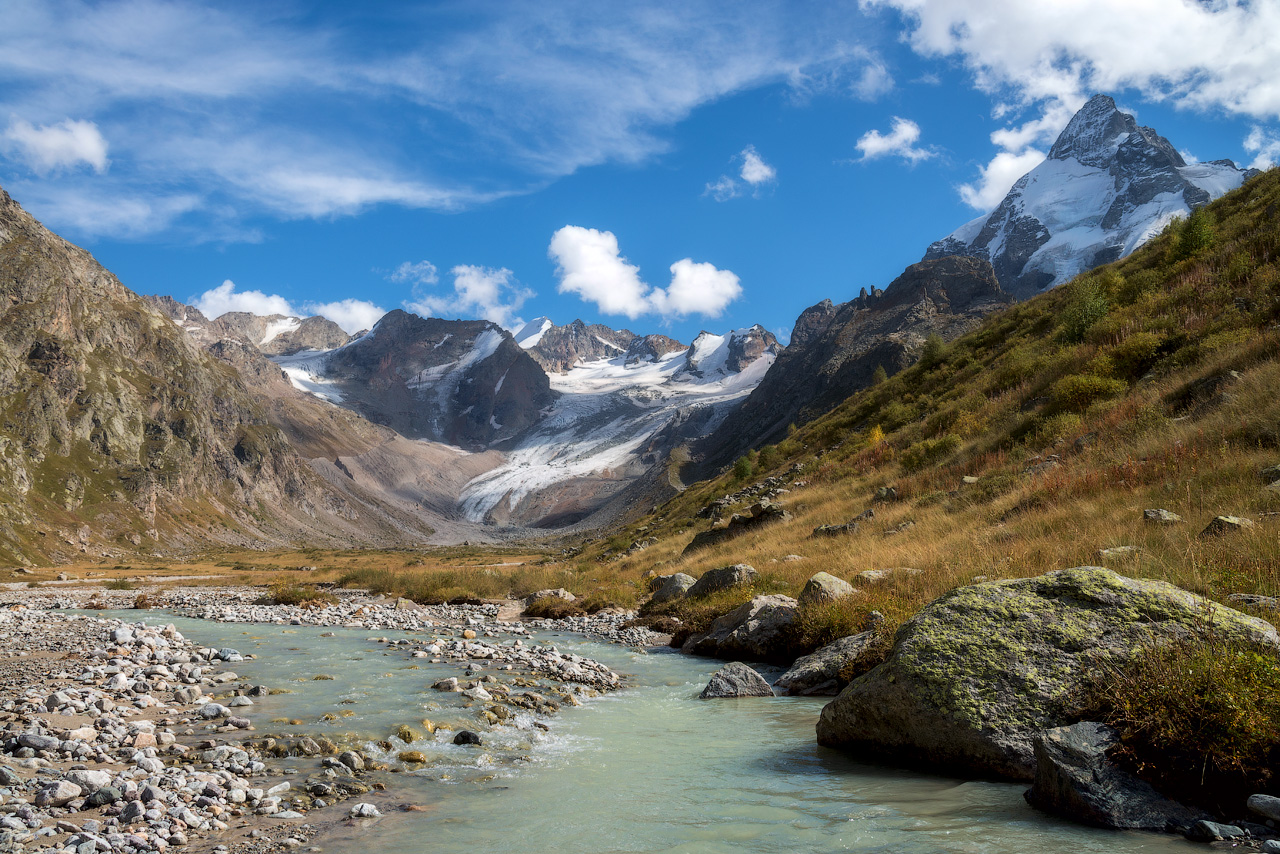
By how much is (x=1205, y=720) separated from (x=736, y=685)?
8.31m

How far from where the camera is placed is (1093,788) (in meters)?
5.37

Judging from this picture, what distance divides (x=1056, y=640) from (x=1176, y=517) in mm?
6376

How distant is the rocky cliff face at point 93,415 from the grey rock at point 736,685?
11179 centimetres

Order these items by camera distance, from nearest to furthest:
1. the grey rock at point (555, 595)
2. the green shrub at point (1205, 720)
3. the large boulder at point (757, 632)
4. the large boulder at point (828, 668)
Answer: the green shrub at point (1205, 720)
the large boulder at point (828, 668)
the large boulder at point (757, 632)
the grey rock at point (555, 595)

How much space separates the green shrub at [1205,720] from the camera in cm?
492

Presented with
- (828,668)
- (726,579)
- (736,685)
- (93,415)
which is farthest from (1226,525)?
(93,415)

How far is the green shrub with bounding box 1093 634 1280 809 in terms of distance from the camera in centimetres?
492

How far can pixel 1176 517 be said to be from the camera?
11336 mm

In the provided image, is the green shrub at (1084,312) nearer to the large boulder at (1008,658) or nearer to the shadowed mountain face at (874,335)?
the large boulder at (1008,658)

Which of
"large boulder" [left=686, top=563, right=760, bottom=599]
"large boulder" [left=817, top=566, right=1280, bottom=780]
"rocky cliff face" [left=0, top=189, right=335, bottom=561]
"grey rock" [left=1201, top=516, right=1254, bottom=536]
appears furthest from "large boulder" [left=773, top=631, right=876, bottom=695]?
"rocky cliff face" [left=0, top=189, right=335, bottom=561]

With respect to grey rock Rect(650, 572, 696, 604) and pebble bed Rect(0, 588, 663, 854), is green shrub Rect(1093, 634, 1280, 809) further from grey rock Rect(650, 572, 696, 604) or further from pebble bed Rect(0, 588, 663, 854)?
grey rock Rect(650, 572, 696, 604)

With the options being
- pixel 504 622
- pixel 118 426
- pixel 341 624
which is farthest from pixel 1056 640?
pixel 118 426

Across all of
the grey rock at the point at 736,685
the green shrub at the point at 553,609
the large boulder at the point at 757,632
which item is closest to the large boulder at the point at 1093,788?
the grey rock at the point at 736,685

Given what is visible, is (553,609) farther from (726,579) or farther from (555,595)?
(726,579)
